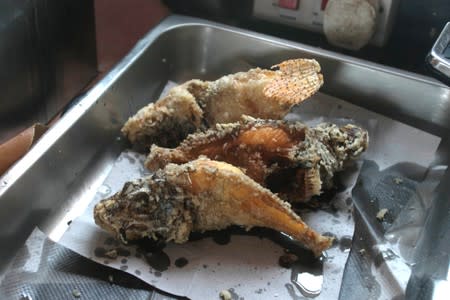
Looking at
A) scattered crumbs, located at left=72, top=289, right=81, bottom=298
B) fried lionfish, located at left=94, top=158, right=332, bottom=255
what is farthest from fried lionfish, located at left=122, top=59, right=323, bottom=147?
scattered crumbs, located at left=72, top=289, right=81, bottom=298

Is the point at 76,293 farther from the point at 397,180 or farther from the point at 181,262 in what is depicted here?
the point at 397,180

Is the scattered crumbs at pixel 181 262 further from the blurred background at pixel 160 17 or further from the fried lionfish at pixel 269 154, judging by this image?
the blurred background at pixel 160 17

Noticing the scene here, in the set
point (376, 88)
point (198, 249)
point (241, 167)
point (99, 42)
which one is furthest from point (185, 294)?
point (99, 42)

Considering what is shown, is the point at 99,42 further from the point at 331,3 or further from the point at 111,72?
the point at 331,3

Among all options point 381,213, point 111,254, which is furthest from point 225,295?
point 381,213

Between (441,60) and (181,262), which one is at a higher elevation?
(441,60)

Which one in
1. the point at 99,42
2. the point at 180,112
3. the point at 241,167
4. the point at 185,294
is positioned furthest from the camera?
the point at 99,42

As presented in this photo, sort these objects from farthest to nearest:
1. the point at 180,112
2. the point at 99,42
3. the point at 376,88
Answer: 1. the point at 99,42
2. the point at 376,88
3. the point at 180,112
